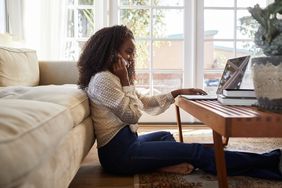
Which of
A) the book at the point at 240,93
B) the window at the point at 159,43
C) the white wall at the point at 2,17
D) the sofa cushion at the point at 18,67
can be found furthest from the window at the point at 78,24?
the book at the point at 240,93

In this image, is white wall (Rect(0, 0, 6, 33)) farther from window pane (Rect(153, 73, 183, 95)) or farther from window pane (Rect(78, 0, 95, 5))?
window pane (Rect(153, 73, 183, 95))

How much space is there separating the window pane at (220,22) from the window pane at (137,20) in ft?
1.89

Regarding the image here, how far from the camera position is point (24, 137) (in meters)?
0.64

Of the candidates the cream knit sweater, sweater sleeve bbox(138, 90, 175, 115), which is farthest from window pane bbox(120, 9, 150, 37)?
the cream knit sweater

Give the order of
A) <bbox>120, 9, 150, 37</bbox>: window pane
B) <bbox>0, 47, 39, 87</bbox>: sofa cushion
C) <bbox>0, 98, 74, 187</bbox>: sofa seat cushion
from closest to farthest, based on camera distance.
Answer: <bbox>0, 98, 74, 187</bbox>: sofa seat cushion < <bbox>0, 47, 39, 87</bbox>: sofa cushion < <bbox>120, 9, 150, 37</bbox>: window pane

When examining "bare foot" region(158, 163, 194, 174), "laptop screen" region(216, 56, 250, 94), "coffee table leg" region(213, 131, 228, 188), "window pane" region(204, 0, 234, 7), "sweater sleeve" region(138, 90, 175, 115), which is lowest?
"bare foot" region(158, 163, 194, 174)

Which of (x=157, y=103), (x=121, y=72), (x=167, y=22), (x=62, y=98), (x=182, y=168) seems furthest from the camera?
(x=167, y=22)

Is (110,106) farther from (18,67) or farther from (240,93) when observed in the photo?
(18,67)

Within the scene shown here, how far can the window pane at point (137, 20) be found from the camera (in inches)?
133

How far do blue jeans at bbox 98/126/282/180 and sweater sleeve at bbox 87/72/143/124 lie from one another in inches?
5.5

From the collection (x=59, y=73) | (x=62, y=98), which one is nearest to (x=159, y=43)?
(x=59, y=73)

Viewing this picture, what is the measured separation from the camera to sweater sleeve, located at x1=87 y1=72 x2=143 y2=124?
1.37 m

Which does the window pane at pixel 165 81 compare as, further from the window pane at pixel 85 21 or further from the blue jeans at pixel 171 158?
the blue jeans at pixel 171 158

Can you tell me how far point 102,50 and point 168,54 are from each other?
76.5 inches
